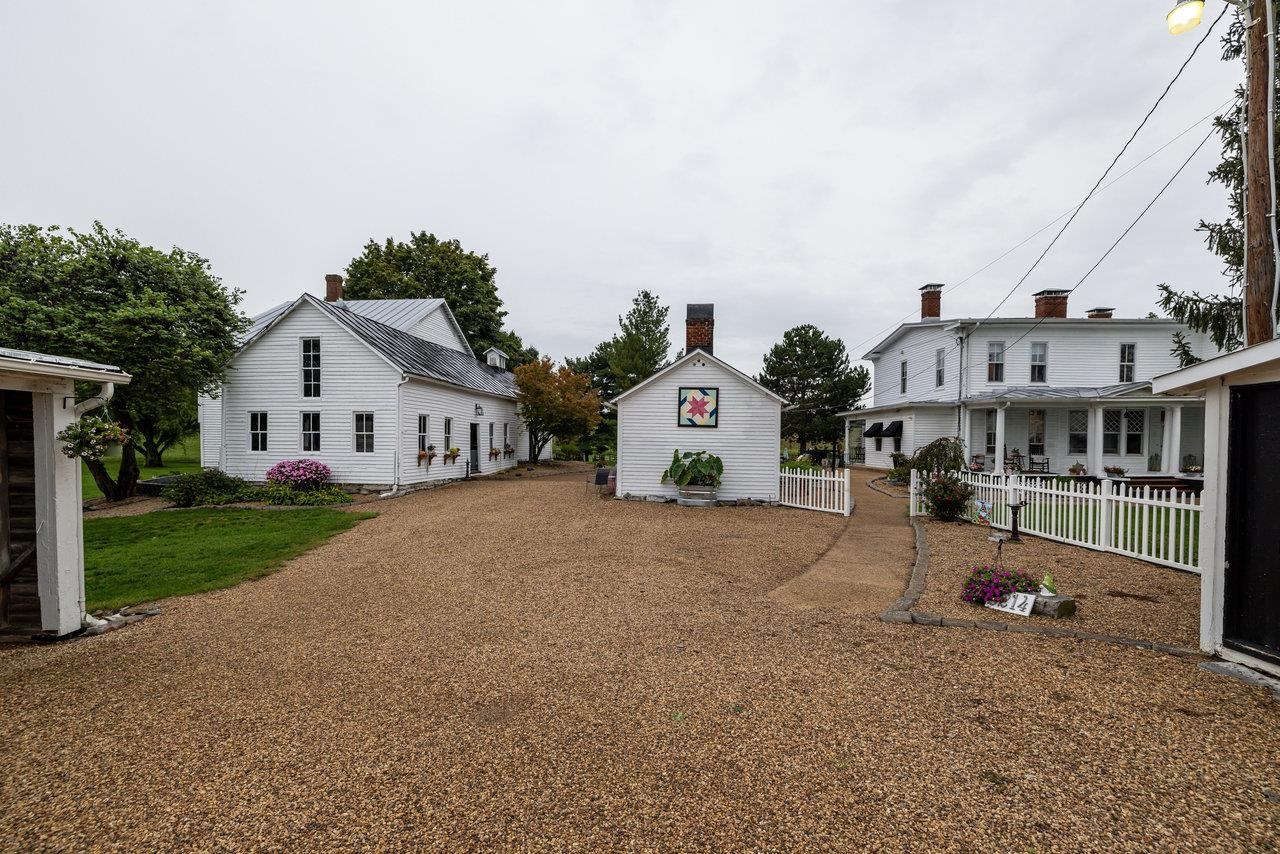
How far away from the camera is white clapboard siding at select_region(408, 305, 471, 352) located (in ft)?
79.7

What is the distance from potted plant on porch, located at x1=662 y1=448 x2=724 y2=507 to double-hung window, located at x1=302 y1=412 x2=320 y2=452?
1173 cm

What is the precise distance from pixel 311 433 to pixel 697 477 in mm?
12779

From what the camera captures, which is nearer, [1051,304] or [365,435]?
[365,435]

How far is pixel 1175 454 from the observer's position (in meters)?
20.4

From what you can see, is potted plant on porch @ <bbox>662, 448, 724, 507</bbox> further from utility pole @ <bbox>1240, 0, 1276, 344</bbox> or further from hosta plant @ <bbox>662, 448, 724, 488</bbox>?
utility pole @ <bbox>1240, 0, 1276, 344</bbox>

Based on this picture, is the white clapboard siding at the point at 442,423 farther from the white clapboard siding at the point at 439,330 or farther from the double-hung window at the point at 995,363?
the double-hung window at the point at 995,363

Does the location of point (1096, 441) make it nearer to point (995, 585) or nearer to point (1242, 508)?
point (995, 585)

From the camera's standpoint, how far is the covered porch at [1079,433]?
66.8 ft

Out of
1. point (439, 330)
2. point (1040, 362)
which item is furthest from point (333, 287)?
point (1040, 362)

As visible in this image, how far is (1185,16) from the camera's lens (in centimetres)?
591

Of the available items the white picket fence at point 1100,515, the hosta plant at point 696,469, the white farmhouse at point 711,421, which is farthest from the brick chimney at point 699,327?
the white picket fence at point 1100,515

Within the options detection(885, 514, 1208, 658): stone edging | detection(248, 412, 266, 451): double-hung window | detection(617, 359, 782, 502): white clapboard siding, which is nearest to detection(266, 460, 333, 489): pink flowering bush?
detection(248, 412, 266, 451): double-hung window

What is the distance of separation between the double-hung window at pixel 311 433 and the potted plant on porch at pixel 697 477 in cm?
1173

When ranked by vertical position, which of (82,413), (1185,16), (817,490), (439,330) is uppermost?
(1185,16)
